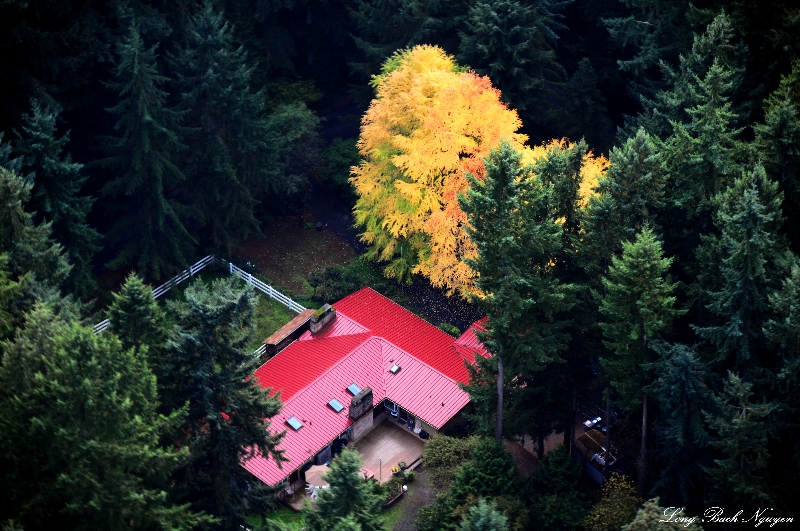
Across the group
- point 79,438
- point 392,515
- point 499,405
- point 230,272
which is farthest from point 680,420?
point 230,272

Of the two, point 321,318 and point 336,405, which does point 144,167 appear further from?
point 336,405

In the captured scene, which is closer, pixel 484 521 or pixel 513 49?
pixel 484 521

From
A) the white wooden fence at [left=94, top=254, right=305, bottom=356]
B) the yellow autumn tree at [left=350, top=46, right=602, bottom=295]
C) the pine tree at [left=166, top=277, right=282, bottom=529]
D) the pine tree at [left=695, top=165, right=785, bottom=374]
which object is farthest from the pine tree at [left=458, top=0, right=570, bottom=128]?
the pine tree at [left=166, top=277, right=282, bottom=529]

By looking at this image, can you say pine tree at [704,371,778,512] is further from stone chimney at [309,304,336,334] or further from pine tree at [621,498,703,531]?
stone chimney at [309,304,336,334]

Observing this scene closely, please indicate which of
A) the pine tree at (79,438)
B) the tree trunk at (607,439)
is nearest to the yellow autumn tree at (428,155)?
the tree trunk at (607,439)

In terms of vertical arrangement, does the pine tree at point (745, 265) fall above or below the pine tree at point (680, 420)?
above

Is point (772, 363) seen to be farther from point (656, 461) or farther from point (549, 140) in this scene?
point (549, 140)

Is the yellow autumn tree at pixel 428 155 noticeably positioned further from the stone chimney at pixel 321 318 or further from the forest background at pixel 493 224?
the stone chimney at pixel 321 318
